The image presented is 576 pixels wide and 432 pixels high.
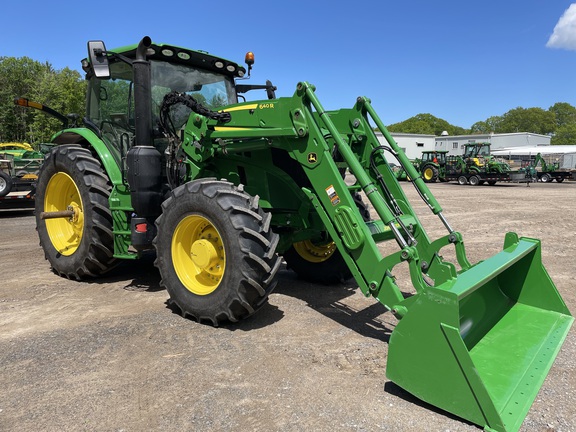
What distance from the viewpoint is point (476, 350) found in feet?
10.5

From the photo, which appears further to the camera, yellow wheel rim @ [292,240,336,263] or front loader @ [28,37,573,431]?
yellow wheel rim @ [292,240,336,263]

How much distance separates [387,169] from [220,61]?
8.22 feet

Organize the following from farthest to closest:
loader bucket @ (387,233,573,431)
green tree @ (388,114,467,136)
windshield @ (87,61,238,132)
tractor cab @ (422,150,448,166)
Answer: green tree @ (388,114,467,136) < tractor cab @ (422,150,448,166) < windshield @ (87,61,238,132) < loader bucket @ (387,233,573,431)

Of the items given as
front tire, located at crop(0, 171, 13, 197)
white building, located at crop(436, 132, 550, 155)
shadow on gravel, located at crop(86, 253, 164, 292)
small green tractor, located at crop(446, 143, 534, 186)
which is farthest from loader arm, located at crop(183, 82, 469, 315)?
white building, located at crop(436, 132, 550, 155)

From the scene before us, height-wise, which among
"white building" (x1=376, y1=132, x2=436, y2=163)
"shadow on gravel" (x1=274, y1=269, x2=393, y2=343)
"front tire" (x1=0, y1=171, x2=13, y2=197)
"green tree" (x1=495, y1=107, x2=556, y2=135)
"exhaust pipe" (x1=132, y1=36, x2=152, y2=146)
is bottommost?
"shadow on gravel" (x1=274, y1=269, x2=393, y2=343)

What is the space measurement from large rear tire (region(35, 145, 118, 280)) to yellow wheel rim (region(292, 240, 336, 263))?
220cm

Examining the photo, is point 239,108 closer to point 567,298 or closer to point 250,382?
point 250,382

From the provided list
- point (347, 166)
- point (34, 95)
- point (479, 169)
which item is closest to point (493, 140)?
point (479, 169)

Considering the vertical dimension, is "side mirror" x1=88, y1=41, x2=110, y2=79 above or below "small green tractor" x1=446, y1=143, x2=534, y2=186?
above

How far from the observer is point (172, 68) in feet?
16.4

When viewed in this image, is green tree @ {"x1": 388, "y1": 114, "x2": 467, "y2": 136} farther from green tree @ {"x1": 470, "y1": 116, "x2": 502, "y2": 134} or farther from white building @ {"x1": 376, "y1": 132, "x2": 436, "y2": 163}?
white building @ {"x1": 376, "y1": 132, "x2": 436, "y2": 163}

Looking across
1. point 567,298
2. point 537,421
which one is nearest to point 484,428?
point 537,421

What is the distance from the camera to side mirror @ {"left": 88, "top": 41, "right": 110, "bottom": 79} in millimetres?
3842

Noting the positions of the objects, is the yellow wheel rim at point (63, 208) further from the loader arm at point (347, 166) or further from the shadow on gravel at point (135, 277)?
the loader arm at point (347, 166)
